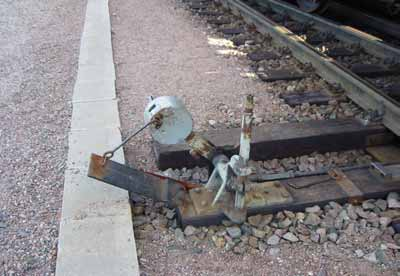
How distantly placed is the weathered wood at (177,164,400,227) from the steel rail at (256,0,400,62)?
7.17ft

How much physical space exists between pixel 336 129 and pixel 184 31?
3640 mm

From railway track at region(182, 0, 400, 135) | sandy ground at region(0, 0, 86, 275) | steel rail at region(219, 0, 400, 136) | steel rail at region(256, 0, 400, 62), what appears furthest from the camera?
steel rail at region(256, 0, 400, 62)

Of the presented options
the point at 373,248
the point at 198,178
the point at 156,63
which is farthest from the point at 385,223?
the point at 156,63

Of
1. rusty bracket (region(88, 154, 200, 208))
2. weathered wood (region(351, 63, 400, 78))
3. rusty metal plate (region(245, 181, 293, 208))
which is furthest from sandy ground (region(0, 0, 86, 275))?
weathered wood (region(351, 63, 400, 78))

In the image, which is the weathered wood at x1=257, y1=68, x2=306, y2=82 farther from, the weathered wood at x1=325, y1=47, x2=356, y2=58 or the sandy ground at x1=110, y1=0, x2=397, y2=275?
the weathered wood at x1=325, y1=47, x2=356, y2=58

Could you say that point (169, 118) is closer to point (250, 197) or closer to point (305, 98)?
point (250, 197)

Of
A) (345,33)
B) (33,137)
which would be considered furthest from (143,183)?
(345,33)

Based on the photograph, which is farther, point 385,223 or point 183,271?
point 385,223

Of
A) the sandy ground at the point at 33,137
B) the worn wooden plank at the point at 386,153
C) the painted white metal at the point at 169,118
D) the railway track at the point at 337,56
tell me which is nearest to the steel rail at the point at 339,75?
the railway track at the point at 337,56

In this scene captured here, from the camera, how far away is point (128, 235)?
2312 millimetres

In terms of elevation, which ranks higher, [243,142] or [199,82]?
[243,142]

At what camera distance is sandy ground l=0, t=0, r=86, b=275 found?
7.70ft

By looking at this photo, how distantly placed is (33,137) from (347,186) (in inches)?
87.6

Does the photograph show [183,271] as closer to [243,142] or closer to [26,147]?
[243,142]
